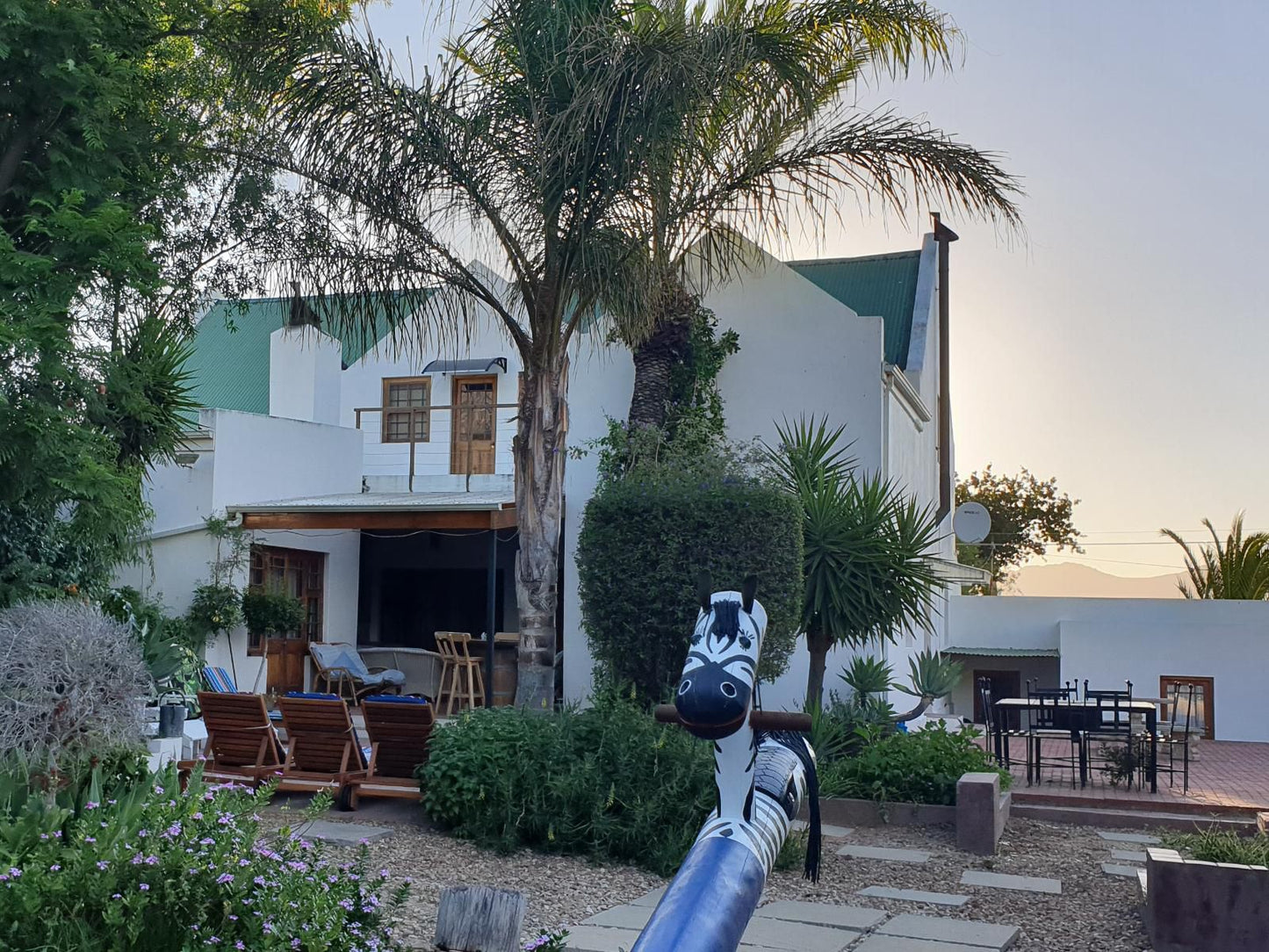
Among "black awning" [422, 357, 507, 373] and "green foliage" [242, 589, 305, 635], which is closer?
"green foliage" [242, 589, 305, 635]

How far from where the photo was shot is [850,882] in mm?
7574

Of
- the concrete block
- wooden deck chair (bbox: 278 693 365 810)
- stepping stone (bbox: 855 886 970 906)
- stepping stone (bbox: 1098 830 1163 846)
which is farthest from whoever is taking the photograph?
stepping stone (bbox: 1098 830 1163 846)

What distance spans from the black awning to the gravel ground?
40.8 feet

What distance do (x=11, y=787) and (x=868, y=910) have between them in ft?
14.2

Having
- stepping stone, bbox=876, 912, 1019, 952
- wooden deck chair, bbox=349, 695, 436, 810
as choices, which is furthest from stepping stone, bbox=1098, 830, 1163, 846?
wooden deck chair, bbox=349, 695, 436, 810

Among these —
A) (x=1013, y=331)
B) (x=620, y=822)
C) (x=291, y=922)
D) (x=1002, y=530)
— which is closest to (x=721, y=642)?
(x=291, y=922)

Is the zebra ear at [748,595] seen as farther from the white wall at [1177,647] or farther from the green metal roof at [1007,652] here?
the green metal roof at [1007,652]

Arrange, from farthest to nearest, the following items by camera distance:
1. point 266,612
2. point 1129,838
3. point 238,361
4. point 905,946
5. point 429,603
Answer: point 238,361 → point 429,603 → point 266,612 → point 1129,838 → point 905,946

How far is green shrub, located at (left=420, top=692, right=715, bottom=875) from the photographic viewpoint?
7.75 metres

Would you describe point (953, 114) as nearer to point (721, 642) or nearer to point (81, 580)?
point (721, 642)

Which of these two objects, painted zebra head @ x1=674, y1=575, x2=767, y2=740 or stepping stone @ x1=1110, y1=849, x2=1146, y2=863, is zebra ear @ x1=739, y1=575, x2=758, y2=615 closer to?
painted zebra head @ x1=674, y1=575, x2=767, y2=740

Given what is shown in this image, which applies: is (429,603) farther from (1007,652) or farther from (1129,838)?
(1129,838)

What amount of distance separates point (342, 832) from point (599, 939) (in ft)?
9.11

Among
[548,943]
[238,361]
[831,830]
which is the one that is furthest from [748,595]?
[238,361]
